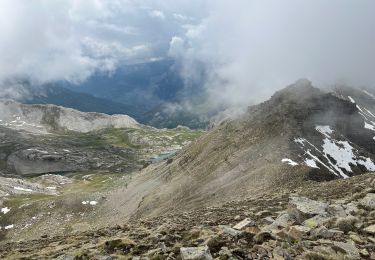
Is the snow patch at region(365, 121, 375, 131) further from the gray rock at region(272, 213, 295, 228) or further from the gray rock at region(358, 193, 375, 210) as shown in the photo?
the gray rock at region(272, 213, 295, 228)

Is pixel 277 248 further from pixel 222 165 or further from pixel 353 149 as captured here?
pixel 353 149

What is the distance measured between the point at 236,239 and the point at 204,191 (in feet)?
189

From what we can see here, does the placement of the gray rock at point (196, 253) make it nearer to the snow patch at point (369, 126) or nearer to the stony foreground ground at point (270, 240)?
the stony foreground ground at point (270, 240)

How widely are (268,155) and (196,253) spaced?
211 feet

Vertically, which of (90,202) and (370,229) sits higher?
(90,202)

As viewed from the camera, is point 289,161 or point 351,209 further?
point 289,161

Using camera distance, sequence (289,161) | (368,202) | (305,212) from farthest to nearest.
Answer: (289,161), (368,202), (305,212)

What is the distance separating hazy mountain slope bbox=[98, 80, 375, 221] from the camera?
251 ft

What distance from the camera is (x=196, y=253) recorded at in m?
21.7

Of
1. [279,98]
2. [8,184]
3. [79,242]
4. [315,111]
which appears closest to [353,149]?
[315,111]

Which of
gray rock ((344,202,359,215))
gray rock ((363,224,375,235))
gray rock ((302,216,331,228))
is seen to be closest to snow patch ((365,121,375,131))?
gray rock ((344,202,359,215))

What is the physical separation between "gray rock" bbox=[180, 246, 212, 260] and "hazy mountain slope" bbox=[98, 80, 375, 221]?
4776 centimetres

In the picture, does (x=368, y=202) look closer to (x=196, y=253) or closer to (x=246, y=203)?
(x=196, y=253)

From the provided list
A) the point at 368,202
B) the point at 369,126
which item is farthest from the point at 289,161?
the point at 369,126
